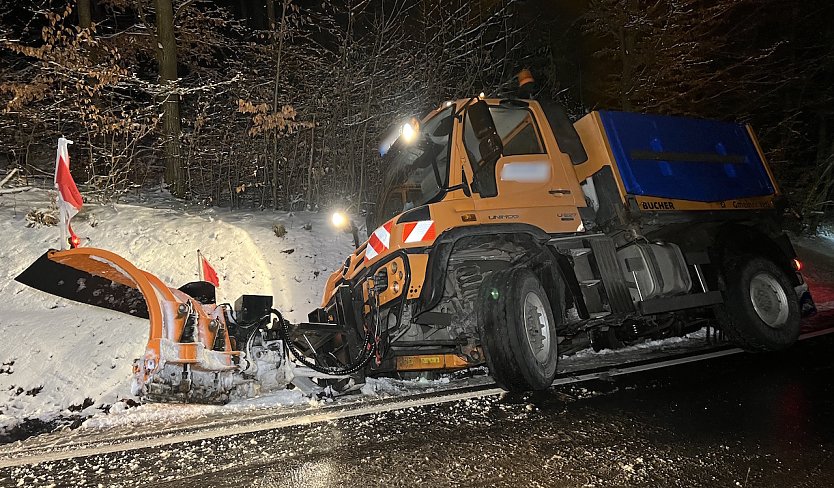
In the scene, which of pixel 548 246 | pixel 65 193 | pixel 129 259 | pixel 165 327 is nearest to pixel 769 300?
pixel 548 246

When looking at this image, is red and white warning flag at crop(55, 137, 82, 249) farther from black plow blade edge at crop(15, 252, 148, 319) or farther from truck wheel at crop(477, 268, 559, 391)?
truck wheel at crop(477, 268, 559, 391)

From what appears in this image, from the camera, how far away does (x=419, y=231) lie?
4.21 meters

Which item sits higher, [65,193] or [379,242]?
[65,193]

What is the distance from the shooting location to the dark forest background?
1001 cm

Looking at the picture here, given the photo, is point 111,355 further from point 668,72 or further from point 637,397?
point 668,72

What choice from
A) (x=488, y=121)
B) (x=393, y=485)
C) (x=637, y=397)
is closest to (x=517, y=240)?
(x=488, y=121)

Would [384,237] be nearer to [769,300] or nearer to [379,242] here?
[379,242]

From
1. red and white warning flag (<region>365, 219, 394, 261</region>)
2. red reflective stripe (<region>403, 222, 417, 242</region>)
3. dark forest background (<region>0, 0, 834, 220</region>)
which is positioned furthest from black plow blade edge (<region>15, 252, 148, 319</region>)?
dark forest background (<region>0, 0, 834, 220</region>)

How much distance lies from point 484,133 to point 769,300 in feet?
14.7

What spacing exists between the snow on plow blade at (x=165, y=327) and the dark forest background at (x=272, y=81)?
19.0 ft

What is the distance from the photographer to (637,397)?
4.23 m

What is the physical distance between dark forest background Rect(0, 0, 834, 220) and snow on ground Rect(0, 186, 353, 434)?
1164mm

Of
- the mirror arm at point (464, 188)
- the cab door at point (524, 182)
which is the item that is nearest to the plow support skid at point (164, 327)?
the mirror arm at point (464, 188)

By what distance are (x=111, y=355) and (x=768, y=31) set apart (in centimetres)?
2297
